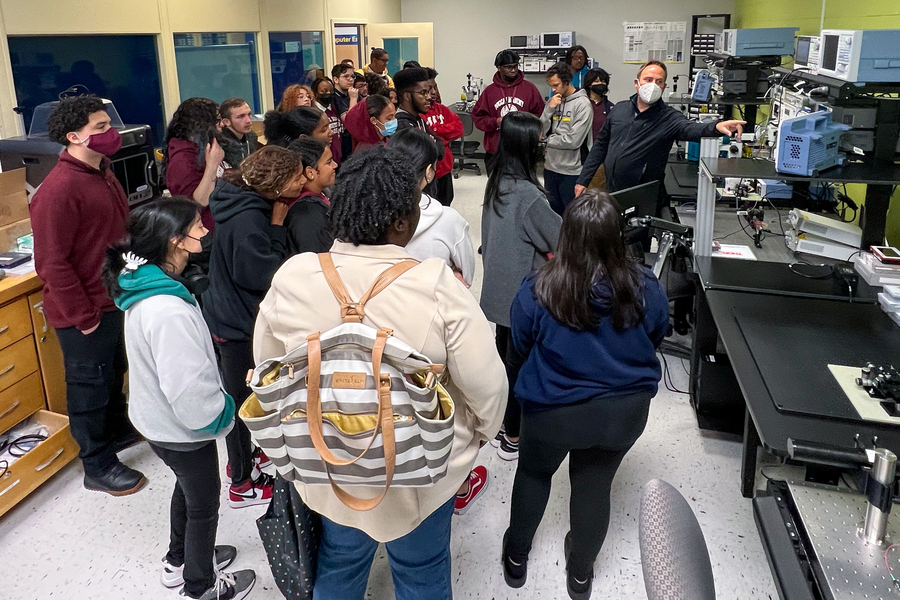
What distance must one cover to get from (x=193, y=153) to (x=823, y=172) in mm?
2680

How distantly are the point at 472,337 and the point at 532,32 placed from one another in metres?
8.49

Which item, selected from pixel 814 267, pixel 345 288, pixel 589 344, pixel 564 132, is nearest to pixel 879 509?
pixel 589 344

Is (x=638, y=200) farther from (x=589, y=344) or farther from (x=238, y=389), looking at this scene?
(x=238, y=389)

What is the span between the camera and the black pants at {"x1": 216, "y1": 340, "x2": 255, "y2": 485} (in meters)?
2.35

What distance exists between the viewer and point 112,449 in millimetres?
2656

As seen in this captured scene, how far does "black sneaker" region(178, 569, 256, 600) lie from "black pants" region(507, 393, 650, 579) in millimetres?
812

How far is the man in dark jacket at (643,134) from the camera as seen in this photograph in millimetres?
3791

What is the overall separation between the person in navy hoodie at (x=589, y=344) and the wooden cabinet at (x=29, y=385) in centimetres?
185

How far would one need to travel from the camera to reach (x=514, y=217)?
8.15ft

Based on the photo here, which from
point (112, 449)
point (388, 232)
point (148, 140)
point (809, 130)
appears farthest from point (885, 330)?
point (148, 140)

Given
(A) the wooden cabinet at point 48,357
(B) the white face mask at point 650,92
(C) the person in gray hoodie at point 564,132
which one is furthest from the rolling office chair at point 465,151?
(A) the wooden cabinet at point 48,357

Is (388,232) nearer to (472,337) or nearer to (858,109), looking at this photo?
(472,337)

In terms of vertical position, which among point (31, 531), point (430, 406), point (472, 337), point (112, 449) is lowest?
point (31, 531)

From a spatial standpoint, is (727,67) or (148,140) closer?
(148,140)
